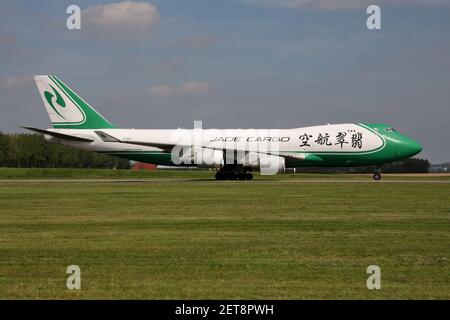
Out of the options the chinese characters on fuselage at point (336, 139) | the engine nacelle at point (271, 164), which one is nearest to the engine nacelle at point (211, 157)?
the engine nacelle at point (271, 164)

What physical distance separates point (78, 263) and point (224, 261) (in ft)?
9.12

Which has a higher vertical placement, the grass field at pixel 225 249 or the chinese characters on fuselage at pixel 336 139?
the chinese characters on fuselage at pixel 336 139

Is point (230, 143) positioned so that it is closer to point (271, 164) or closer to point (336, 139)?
A: point (271, 164)

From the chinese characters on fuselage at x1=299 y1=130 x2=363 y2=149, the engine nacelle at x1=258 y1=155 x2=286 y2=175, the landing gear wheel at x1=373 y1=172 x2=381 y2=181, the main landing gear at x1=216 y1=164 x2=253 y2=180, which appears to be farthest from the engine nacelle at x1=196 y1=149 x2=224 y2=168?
the landing gear wheel at x1=373 y1=172 x2=381 y2=181

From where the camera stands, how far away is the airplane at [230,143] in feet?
178

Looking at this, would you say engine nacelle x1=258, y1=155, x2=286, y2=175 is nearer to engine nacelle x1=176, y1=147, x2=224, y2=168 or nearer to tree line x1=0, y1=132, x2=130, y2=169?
engine nacelle x1=176, y1=147, x2=224, y2=168

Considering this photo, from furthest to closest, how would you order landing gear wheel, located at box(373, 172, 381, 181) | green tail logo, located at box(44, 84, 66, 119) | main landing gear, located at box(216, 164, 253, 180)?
green tail logo, located at box(44, 84, 66, 119)
landing gear wheel, located at box(373, 172, 381, 181)
main landing gear, located at box(216, 164, 253, 180)

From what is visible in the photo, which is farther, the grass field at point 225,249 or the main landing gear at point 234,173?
the main landing gear at point 234,173

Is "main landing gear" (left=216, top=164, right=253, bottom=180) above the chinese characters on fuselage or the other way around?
the other way around

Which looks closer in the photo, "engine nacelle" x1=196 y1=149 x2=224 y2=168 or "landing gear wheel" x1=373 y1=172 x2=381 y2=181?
"engine nacelle" x1=196 y1=149 x2=224 y2=168

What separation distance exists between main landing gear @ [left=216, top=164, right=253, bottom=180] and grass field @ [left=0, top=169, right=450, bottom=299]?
83.1 feet

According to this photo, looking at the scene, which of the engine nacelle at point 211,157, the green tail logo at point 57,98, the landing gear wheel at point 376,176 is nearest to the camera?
the engine nacelle at point 211,157

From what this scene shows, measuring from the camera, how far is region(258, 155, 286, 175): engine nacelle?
52.6m

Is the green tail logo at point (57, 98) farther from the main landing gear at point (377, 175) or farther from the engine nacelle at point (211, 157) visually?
the main landing gear at point (377, 175)
